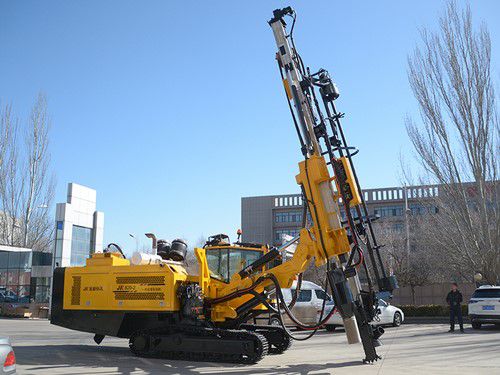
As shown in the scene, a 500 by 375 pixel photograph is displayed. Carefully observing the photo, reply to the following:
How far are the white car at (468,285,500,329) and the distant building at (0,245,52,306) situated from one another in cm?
2614

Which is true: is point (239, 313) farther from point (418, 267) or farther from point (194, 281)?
point (418, 267)

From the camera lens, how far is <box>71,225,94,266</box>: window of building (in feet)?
105

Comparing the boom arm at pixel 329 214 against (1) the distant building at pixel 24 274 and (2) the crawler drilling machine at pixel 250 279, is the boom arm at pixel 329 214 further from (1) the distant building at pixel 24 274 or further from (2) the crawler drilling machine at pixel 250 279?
(1) the distant building at pixel 24 274

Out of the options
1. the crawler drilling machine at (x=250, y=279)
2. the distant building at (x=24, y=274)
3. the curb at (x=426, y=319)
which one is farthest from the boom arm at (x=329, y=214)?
the distant building at (x=24, y=274)

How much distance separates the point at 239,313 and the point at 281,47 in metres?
5.51

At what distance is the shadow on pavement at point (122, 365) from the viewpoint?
9.27m

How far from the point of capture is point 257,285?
1048 centimetres

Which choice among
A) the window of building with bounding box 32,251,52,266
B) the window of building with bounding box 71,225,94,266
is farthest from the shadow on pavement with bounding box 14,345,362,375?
the window of building with bounding box 32,251,52,266

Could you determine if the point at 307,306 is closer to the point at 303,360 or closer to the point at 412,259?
the point at 303,360

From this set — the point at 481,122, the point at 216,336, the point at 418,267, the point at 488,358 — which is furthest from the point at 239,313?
the point at 418,267

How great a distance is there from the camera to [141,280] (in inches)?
432

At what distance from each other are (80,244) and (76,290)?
2229 centimetres

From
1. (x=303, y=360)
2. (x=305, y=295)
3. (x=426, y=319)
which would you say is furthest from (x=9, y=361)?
(x=426, y=319)

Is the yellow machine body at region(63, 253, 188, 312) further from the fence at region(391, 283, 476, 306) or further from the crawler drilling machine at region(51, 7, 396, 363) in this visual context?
the fence at region(391, 283, 476, 306)
